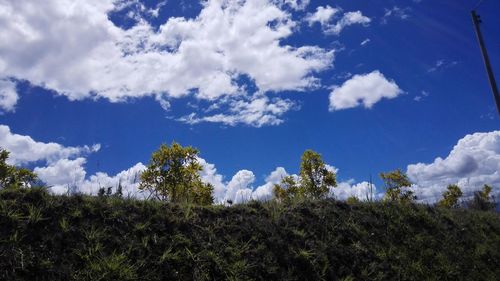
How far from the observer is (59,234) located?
20.3 feet

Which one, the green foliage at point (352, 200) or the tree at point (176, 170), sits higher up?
the tree at point (176, 170)

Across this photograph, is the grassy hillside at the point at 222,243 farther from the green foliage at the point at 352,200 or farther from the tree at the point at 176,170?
the tree at the point at 176,170

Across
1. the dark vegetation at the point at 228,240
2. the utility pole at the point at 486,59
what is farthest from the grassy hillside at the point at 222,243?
the utility pole at the point at 486,59

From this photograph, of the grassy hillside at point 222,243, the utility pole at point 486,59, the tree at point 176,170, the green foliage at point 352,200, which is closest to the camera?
the grassy hillside at point 222,243

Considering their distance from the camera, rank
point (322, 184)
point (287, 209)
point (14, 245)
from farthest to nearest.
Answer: point (322, 184), point (287, 209), point (14, 245)

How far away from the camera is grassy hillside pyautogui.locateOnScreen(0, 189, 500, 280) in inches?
234

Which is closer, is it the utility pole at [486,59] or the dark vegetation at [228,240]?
the dark vegetation at [228,240]

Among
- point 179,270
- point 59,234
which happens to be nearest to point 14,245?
point 59,234

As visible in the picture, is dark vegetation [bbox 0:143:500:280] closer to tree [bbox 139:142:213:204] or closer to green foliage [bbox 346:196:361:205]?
green foliage [bbox 346:196:361:205]

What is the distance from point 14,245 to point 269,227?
436 centimetres

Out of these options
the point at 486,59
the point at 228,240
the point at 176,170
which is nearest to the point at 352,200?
the point at 228,240

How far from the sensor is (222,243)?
24.0 feet

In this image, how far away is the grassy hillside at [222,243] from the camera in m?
5.95

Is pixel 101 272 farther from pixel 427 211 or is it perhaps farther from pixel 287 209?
pixel 427 211
